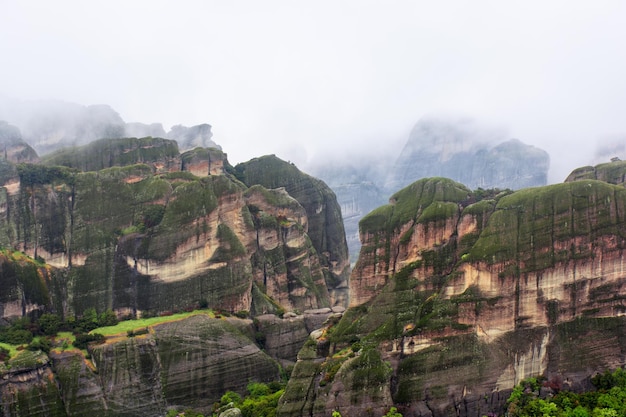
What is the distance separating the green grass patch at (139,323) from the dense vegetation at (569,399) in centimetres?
3058

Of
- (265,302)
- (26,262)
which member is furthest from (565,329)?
(26,262)

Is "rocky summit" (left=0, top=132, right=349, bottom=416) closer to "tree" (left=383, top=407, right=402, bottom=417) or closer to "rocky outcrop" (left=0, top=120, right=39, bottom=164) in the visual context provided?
"rocky outcrop" (left=0, top=120, right=39, bottom=164)

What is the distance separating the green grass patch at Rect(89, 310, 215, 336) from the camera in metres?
50.9

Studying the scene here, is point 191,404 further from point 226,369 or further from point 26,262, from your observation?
point 26,262

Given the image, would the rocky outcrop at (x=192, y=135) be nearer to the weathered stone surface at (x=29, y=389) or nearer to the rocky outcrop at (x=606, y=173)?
the weathered stone surface at (x=29, y=389)

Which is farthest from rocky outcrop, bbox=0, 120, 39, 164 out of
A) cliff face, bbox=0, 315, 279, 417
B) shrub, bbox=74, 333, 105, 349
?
cliff face, bbox=0, 315, 279, 417

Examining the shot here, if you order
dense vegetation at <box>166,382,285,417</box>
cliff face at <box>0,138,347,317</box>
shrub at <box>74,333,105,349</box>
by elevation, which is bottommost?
dense vegetation at <box>166,382,285,417</box>

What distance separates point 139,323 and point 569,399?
39.5m

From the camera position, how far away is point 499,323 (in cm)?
3784

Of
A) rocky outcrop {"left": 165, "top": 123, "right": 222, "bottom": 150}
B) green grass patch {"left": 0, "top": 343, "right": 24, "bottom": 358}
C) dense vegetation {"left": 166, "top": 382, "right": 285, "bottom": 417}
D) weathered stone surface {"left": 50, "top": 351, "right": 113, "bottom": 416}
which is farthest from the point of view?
rocky outcrop {"left": 165, "top": 123, "right": 222, "bottom": 150}

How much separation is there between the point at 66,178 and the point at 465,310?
48.0 m

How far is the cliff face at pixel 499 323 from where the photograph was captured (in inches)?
1452

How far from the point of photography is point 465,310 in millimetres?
38156

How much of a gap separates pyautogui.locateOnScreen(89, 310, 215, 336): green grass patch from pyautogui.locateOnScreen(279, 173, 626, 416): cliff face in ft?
57.2
